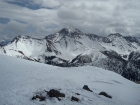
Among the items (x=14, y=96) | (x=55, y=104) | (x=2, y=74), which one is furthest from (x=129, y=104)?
(x=2, y=74)

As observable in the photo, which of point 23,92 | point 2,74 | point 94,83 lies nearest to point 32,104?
point 23,92

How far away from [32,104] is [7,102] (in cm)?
353

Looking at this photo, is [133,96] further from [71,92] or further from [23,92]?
[23,92]

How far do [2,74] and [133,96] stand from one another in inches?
1333

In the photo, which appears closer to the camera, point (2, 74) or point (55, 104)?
point (55, 104)

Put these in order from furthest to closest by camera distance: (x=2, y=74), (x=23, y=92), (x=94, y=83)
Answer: (x=2, y=74) → (x=94, y=83) → (x=23, y=92)

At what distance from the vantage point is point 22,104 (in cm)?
2452

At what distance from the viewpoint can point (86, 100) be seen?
94.2 feet

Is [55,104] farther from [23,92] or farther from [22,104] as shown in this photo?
[23,92]

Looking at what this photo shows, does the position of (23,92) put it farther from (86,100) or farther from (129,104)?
(129,104)

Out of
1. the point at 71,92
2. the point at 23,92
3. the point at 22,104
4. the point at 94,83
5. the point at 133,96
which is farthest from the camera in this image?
the point at 94,83

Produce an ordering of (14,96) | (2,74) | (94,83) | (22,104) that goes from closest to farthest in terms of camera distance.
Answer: (22,104) → (14,96) → (94,83) → (2,74)

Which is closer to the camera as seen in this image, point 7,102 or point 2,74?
point 7,102

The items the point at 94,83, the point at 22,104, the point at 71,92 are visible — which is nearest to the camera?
the point at 22,104
